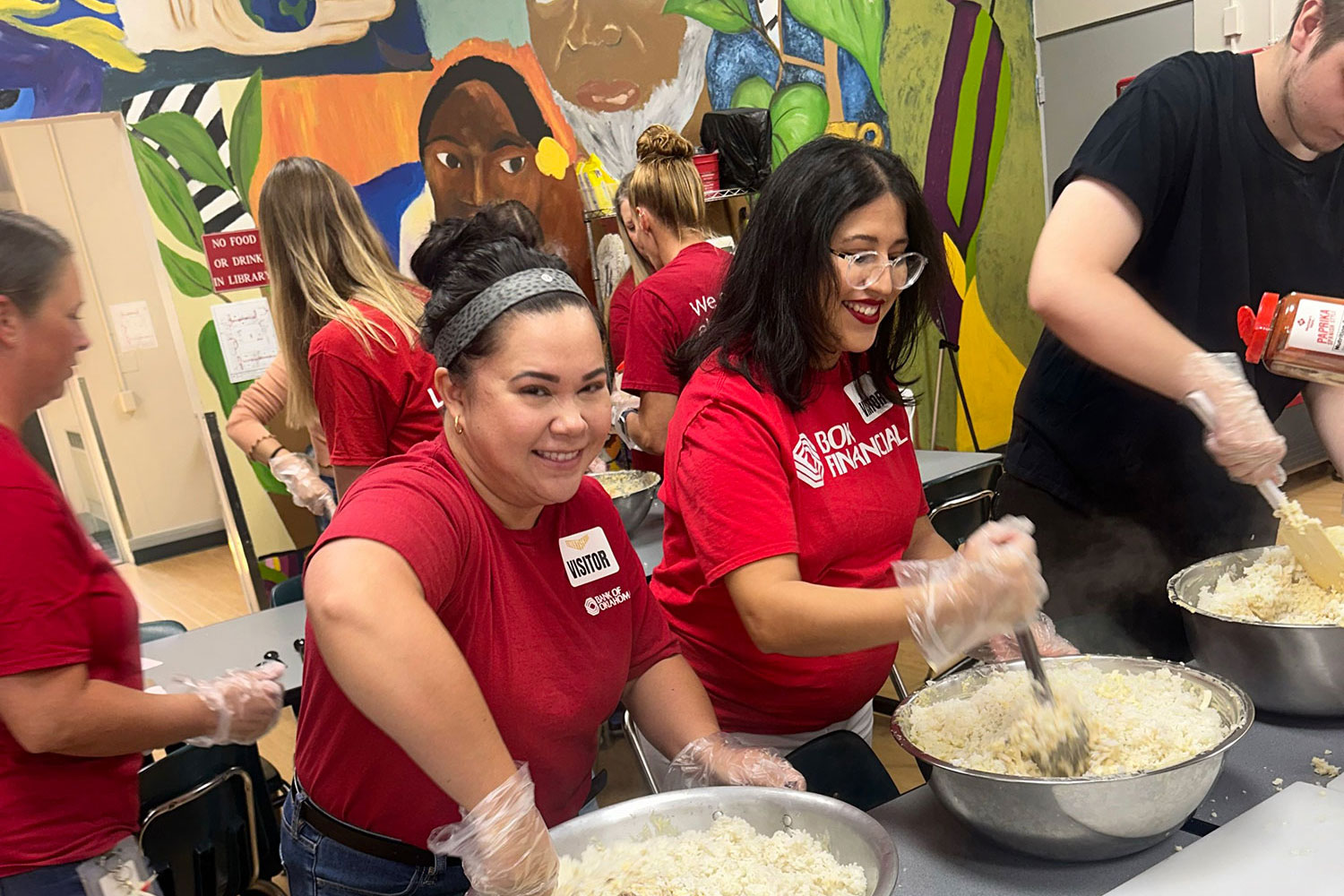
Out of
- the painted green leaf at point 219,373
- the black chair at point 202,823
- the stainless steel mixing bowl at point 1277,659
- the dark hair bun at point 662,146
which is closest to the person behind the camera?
the stainless steel mixing bowl at point 1277,659

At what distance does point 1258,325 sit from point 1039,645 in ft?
1.97

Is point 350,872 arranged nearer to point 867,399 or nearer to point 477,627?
point 477,627

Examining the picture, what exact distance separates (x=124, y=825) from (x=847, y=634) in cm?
106

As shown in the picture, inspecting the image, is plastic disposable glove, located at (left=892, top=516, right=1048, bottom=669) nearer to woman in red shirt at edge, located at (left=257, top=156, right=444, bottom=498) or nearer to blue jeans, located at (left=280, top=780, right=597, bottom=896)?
blue jeans, located at (left=280, top=780, right=597, bottom=896)

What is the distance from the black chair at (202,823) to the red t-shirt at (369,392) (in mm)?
781

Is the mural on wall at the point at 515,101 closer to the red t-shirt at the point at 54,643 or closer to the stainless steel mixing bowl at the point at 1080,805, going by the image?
the red t-shirt at the point at 54,643

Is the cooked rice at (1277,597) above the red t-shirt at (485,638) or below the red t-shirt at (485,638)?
below

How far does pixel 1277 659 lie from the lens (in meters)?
1.41

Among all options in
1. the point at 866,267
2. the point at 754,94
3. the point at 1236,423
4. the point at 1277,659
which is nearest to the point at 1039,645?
the point at 1277,659

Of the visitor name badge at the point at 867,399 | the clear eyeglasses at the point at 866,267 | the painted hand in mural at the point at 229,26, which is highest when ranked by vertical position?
the painted hand in mural at the point at 229,26

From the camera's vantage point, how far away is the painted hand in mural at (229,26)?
12.0ft

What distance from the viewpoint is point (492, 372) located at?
1.27 m

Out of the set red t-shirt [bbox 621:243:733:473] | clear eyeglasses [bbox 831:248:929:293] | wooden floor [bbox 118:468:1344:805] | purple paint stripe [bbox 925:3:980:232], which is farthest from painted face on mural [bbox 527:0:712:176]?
clear eyeglasses [bbox 831:248:929:293]

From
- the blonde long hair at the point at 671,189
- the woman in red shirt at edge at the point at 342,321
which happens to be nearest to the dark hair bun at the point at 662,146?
the blonde long hair at the point at 671,189
